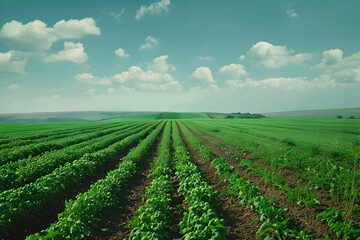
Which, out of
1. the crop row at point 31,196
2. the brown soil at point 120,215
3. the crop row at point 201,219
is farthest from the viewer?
the brown soil at point 120,215

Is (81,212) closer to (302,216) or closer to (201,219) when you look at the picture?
(201,219)

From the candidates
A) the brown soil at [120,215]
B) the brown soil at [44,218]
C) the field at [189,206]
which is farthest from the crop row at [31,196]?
the brown soil at [120,215]

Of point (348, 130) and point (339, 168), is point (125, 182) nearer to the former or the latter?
point (339, 168)

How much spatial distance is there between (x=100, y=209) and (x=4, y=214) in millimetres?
2505

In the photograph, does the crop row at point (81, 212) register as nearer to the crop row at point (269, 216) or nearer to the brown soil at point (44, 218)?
the brown soil at point (44, 218)

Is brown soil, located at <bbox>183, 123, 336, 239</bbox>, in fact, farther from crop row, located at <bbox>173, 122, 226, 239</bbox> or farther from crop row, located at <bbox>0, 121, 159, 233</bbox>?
crop row, located at <bbox>0, 121, 159, 233</bbox>

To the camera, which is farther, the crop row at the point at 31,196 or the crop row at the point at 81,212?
the crop row at the point at 31,196

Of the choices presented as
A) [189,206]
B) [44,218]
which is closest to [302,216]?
[189,206]

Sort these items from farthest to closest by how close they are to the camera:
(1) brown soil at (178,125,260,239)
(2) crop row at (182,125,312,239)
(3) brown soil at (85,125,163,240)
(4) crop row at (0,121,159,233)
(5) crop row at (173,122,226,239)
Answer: (3) brown soil at (85,125,163,240), (1) brown soil at (178,125,260,239), (4) crop row at (0,121,159,233), (2) crop row at (182,125,312,239), (5) crop row at (173,122,226,239)

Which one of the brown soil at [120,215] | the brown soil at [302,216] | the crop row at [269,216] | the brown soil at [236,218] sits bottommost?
the brown soil at [120,215]

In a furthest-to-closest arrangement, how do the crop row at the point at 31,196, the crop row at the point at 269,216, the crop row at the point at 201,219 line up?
1. the crop row at the point at 31,196
2. the crop row at the point at 269,216
3. the crop row at the point at 201,219

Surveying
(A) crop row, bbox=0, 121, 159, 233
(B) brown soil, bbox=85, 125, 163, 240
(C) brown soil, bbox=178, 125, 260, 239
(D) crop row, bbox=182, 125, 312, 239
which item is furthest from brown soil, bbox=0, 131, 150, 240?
(D) crop row, bbox=182, 125, 312, 239

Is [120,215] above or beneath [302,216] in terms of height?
beneath

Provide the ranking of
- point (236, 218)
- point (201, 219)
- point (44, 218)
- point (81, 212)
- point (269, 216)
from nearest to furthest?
point (201, 219) → point (269, 216) → point (81, 212) → point (236, 218) → point (44, 218)
